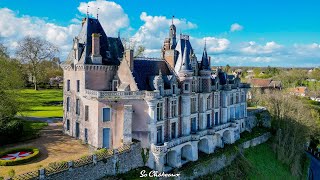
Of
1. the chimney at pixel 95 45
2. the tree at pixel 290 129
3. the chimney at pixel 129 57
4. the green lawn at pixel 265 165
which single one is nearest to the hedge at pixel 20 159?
the chimney at pixel 95 45

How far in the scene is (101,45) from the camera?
32.4 m

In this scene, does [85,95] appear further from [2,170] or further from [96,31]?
[2,170]

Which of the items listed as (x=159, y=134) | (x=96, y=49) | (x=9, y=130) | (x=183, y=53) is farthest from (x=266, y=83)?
(x=9, y=130)

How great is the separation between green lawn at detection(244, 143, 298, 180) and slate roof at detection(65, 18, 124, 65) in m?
22.5

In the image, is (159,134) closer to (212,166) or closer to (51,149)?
(212,166)

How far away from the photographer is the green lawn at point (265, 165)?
3797cm

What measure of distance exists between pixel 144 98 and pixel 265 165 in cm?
2251

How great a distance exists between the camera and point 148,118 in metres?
28.5

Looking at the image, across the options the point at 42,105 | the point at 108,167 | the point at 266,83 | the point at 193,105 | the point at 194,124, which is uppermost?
the point at 266,83

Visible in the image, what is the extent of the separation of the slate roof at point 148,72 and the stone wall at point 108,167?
650 cm

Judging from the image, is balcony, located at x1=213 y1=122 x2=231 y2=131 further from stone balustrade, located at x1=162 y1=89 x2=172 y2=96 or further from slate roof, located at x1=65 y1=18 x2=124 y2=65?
slate roof, located at x1=65 y1=18 x2=124 y2=65

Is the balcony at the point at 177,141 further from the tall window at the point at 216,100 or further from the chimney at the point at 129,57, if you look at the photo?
the tall window at the point at 216,100

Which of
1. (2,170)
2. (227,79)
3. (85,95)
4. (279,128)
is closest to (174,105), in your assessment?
(85,95)

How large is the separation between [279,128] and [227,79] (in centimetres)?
1338
